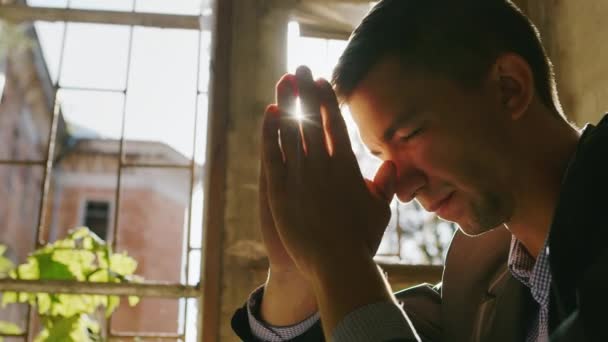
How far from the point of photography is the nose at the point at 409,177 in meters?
1.20

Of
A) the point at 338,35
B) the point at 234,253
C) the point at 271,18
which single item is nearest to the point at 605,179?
the point at 234,253

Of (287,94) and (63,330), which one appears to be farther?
(63,330)

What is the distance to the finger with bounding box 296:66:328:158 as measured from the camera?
914 mm

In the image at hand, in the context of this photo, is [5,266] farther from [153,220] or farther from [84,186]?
[153,220]

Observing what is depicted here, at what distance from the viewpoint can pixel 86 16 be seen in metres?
2.81

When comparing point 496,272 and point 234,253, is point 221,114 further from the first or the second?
point 496,272

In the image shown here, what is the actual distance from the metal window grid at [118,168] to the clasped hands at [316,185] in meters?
1.46

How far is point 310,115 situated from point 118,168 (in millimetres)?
1945

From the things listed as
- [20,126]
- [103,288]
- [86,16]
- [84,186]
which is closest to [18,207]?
[20,126]

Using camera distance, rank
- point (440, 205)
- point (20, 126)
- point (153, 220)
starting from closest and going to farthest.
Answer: point (440, 205)
point (20, 126)
point (153, 220)

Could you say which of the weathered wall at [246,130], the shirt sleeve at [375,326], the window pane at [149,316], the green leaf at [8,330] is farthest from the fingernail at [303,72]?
the window pane at [149,316]

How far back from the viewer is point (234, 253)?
2.32 meters

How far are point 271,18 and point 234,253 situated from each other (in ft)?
3.18

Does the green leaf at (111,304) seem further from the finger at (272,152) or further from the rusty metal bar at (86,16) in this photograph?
the finger at (272,152)
